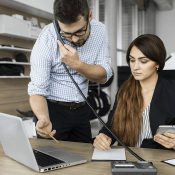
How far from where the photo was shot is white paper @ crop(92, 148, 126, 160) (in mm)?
1190

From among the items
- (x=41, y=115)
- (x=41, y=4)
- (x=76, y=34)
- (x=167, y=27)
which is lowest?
(x=41, y=115)

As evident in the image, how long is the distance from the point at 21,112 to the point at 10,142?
8.35ft

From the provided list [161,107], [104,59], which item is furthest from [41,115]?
[161,107]

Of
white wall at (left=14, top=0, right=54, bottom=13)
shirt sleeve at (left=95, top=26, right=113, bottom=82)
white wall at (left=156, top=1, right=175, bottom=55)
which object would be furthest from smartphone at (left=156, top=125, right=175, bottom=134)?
white wall at (left=156, top=1, right=175, bottom=55)

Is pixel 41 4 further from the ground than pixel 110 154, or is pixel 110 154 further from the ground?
pixel 41 4

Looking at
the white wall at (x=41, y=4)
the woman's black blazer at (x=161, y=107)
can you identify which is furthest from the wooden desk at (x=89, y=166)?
the white wall at (x=41, y=4)

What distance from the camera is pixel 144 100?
1.72m

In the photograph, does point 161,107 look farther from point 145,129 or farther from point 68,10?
point 68,10

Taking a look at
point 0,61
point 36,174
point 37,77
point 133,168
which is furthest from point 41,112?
point 0,61

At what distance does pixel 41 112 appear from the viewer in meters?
1.44

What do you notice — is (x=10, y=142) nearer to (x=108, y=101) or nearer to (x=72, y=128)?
(x=72, y=128)

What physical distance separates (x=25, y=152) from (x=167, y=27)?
7.61 metres

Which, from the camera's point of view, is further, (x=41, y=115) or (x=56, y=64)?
(x=56, y=64)

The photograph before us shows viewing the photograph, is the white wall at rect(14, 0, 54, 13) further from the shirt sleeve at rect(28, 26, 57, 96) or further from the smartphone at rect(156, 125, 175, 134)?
the smartphone at rect(156, 125, 175, 134)
